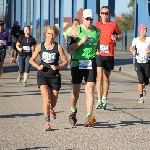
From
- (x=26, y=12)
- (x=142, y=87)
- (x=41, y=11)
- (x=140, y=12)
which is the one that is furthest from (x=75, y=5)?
(x=142, y=87)

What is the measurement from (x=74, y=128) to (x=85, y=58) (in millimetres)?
1141

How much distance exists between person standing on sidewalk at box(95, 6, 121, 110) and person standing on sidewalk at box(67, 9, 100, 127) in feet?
7.21

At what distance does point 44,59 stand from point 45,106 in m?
0.71

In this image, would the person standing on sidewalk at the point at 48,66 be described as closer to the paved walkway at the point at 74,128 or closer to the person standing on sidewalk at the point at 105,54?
the paved walkway at the point at 74,128

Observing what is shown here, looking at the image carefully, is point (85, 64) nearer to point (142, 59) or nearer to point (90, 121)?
point (90, 121)

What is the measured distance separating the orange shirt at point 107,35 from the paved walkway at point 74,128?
114cm

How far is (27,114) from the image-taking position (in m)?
12.4

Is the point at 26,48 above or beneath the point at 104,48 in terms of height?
beneath

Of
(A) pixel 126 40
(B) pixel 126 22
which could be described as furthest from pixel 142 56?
(B) pixel 126 22

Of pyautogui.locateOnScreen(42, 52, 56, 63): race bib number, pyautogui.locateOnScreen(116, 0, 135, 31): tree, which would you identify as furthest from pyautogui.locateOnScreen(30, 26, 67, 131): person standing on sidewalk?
pyautogui.locateOnScreen(116, 0, 135, 31): tree

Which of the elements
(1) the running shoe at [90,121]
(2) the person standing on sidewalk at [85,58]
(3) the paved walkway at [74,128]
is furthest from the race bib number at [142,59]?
(1) the running shoe at [90,121]

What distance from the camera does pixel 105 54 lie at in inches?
527

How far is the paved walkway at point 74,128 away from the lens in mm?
8781

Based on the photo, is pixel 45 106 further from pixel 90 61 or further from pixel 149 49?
pixel 149 49
